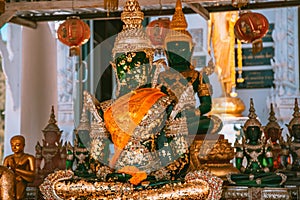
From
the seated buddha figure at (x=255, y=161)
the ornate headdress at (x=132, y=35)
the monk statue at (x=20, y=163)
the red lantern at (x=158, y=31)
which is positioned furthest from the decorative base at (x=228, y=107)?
the ornate headdress at (x=132, y=35)

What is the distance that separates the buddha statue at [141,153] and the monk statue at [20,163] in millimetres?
1306

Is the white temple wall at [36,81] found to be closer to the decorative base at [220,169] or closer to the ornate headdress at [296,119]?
the decorative base at [220,169]

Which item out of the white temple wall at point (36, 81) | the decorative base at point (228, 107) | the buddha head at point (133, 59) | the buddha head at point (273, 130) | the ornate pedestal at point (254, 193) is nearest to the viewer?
the buddha head at point (133, 59)

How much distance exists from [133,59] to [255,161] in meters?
1.45

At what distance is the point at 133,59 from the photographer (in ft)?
12.4

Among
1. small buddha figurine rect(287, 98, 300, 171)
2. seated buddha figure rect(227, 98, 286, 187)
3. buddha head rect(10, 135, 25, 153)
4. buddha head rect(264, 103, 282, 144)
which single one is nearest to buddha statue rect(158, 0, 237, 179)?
seated buddha figure rect(227, 98, 286, 187)

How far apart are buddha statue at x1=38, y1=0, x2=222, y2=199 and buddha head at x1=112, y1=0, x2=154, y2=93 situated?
69 mm

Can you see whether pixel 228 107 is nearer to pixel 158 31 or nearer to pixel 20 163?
pixel 158 31

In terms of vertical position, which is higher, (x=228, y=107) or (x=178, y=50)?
(x=178, y=50)

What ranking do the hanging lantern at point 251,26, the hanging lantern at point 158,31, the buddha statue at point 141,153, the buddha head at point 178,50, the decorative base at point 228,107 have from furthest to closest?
1. the decorative base at point 228,107
2. the hanging lantern at point 158,31
3. the hanging lantern at point 251,26
4. the buddha head at point 178,50
5. the buddha statue at point 141,153

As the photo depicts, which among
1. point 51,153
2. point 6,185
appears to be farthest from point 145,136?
point 51,153

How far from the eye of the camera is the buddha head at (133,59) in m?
3.77

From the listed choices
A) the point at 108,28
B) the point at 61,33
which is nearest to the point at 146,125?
the point at 61,33

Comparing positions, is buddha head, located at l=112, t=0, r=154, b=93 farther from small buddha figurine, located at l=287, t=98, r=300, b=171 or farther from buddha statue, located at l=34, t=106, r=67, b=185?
buddha statue, located at l=34, t=106, r=67, b=185
